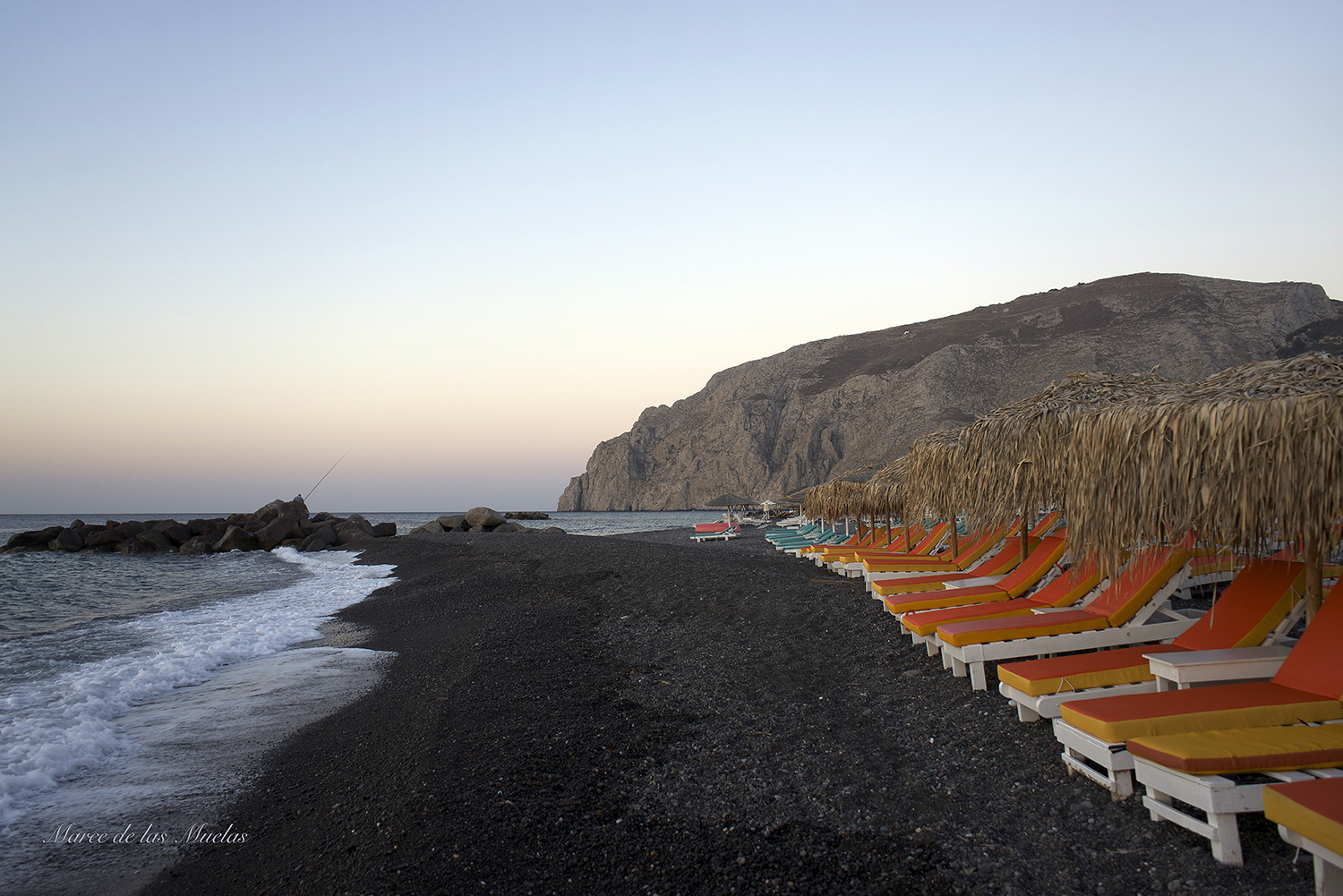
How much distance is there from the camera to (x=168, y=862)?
337cm

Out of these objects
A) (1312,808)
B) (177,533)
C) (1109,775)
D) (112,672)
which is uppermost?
(177,533)

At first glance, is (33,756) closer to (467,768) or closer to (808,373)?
(467,768)

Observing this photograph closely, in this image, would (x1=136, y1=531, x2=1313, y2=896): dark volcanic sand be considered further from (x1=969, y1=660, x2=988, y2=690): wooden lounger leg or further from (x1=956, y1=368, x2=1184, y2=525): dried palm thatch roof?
(x1=956, y1=368, x2=1184, y2=525): dried palm thatch roof

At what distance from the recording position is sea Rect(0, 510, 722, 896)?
361 centimetres

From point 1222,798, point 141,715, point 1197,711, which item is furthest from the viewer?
point 141,715

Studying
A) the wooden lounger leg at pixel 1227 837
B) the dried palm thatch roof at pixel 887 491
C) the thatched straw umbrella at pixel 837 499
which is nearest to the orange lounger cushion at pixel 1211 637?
the wooden lounger leg at pixel 1227 837

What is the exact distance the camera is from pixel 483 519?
3350 centimetres

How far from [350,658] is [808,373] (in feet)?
271

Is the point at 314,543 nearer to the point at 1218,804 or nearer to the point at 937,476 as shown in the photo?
the point at 937,476

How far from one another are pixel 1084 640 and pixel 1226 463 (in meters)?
1.73

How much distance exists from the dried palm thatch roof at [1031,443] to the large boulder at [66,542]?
130ft

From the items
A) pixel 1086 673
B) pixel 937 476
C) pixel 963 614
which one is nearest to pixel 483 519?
pixel 937 476

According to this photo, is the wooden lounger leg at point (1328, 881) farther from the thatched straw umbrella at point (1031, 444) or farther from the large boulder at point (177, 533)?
the large boulder at point (177, 533)

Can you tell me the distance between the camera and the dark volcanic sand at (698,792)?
2887 mm
